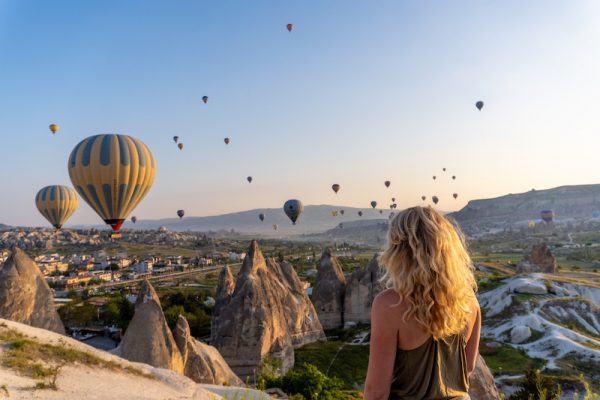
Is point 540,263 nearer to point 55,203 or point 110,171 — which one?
point 110,171

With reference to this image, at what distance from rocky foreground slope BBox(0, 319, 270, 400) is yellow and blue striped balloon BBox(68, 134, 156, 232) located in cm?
1865

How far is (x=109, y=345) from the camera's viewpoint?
22938 millimetres

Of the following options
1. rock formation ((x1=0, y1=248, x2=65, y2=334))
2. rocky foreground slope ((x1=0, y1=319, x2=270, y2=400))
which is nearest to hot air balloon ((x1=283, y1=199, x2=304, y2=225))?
Answer: rock formation ((x1=0, y1=248, x2=65, y2=334))

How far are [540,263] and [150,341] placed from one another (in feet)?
134

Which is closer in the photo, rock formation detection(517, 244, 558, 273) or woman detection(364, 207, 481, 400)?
woman detection(364, 207, 481, 400)

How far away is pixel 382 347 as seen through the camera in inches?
98.2

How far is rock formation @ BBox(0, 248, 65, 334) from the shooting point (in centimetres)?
1367

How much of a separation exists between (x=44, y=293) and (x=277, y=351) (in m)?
8.61

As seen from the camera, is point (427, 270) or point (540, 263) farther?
point (540, 263)

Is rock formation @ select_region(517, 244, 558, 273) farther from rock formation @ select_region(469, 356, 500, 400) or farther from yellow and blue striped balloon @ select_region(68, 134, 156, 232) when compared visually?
rock formation @ select_region(469, 356, 500, 400)

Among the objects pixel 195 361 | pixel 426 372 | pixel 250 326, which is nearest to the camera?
pixel 426 372

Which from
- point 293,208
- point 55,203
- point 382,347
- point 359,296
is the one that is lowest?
point 359,296

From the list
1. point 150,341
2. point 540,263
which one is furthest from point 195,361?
point 540,263

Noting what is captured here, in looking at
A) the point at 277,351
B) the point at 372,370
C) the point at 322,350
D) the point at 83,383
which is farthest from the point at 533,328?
the point at 372,370
